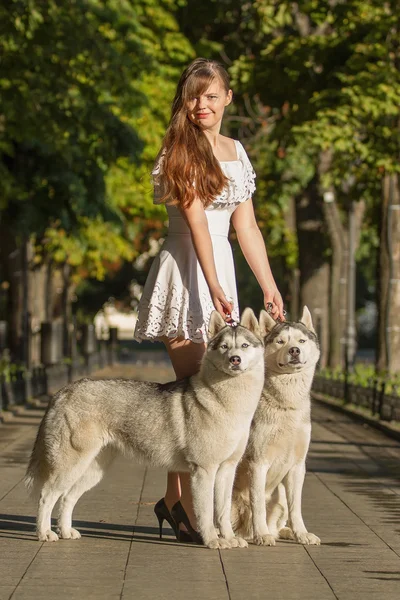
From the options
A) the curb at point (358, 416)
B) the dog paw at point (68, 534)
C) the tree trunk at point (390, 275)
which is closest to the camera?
the dog paw at point (68, 534)

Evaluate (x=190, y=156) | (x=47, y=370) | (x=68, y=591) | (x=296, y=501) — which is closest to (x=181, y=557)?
(x=296, y=501)

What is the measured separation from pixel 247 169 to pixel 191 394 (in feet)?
4.68

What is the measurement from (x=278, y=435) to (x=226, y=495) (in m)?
0.51

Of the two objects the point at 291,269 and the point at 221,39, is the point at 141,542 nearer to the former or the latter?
the point at 221,39

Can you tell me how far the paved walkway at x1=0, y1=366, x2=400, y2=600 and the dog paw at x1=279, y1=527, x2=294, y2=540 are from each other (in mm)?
110

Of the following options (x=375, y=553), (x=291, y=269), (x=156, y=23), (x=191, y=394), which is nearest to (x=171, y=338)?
(x=191, y=394)

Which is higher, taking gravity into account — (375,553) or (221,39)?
(221,39)

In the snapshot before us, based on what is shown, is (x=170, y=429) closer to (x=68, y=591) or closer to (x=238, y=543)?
(x=238, y=543)

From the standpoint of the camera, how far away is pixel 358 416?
22.4 metres

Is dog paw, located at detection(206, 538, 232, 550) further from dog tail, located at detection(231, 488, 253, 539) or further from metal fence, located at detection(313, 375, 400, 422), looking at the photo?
metal fence, located at detection(313, 375, 400, 422)

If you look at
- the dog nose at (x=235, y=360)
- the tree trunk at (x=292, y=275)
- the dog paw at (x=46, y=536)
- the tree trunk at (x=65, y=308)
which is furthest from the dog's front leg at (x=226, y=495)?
the tree trunk at (x=292, y=275)

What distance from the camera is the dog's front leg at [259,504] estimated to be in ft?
27.0

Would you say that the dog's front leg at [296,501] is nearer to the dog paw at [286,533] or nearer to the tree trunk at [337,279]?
the dog paw at [286,533]

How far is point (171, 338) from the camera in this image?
8516mm
